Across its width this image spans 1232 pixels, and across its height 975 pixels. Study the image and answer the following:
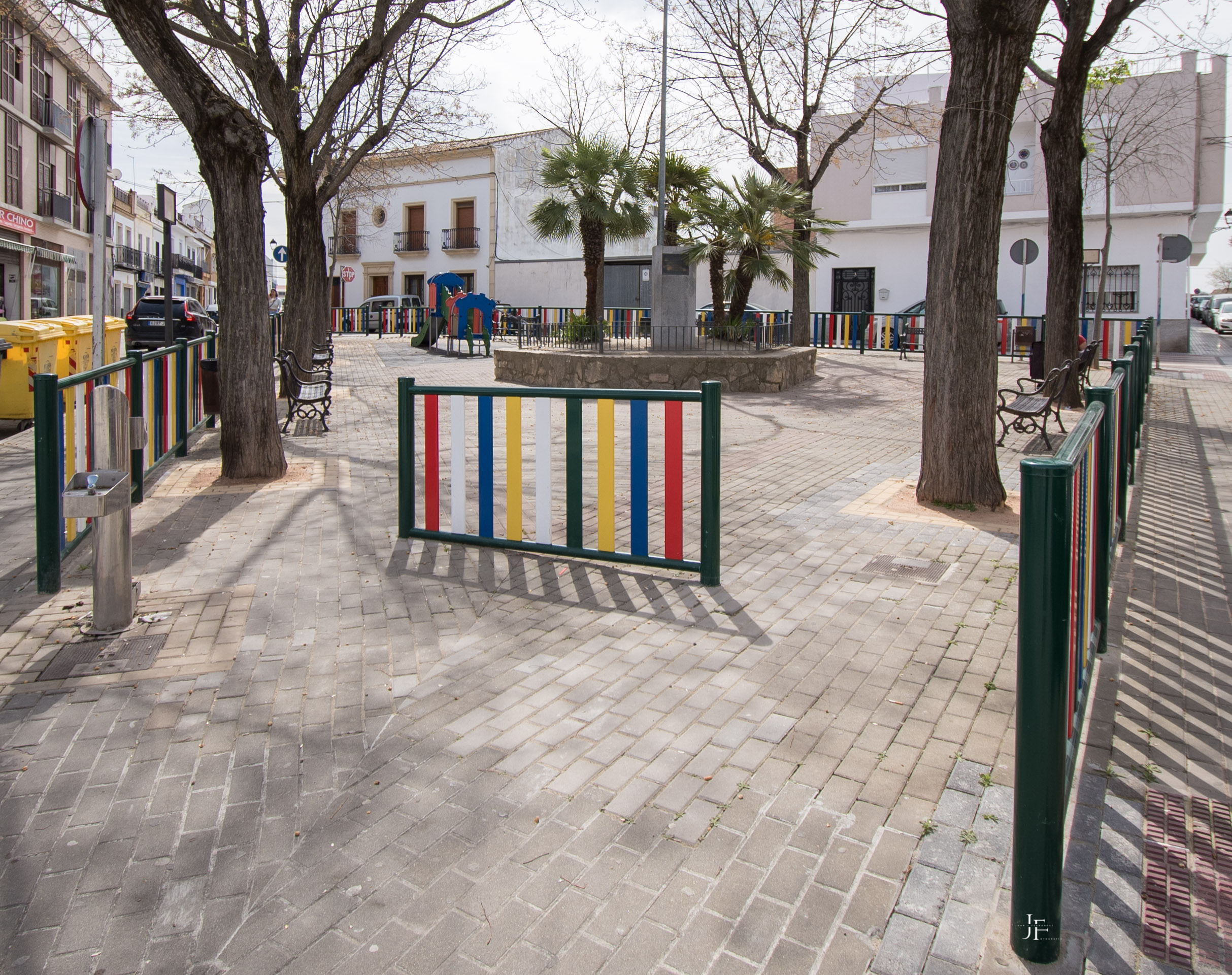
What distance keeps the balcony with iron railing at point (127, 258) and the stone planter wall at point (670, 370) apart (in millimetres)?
43117

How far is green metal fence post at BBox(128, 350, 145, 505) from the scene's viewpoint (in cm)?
774

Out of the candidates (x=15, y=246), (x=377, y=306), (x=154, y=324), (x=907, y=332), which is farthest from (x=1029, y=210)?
(x=15, y=246)

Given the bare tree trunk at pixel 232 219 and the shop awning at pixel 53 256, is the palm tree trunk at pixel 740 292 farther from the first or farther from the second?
the shop awning at pixel 53 256

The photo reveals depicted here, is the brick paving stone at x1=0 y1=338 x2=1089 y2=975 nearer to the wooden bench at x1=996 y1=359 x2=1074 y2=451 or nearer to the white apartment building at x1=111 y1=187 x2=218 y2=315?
the wooden bench at x1=996 y1=359 x2=1074 y2=451

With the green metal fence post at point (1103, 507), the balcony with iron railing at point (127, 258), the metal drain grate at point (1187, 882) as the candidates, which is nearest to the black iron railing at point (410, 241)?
the balcony with iron railing at point (127, 258)

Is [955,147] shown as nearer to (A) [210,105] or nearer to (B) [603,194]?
(A) [210,105]

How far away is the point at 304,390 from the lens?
12.9 m

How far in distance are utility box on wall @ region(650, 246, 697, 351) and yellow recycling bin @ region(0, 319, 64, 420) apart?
31.8 ft

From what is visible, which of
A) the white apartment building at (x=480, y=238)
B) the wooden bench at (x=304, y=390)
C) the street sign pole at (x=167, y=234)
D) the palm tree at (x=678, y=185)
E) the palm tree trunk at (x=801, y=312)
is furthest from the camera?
the white apartment building at (x=480, y=238)

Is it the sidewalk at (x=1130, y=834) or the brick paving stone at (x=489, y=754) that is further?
the brick paving stone at (x=489, y=754)

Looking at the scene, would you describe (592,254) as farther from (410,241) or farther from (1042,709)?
(410,241)

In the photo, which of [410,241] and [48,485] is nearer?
[48,485]

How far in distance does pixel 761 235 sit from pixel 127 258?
155 feet

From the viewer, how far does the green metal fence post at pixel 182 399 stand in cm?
988
